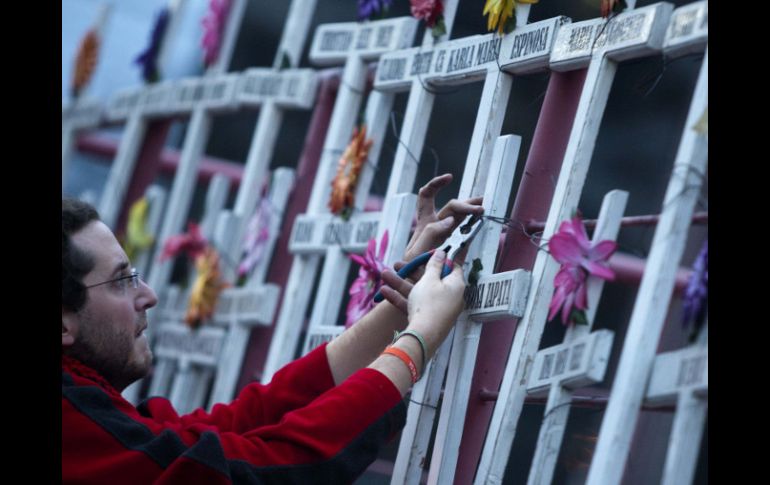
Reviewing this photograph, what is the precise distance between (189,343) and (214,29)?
0.91 meters

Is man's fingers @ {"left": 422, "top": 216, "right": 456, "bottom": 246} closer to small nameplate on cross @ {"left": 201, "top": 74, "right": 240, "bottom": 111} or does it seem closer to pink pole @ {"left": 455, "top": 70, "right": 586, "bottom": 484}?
pink pole @ {"left": 455, "top": 70, "right": 586, "bottom": 484}

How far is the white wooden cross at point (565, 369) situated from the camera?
1.75 metres

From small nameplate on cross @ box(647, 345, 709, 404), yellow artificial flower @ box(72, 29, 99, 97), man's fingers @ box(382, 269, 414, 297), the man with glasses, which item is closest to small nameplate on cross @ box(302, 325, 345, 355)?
the man with glasses

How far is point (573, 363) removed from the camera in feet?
5.75

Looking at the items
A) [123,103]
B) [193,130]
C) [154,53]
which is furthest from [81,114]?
[193,130]

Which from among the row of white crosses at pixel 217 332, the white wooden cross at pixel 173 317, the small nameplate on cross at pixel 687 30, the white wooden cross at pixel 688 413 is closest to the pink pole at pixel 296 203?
the row of white crosses at pixel 217 332

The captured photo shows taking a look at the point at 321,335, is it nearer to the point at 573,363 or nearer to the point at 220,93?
the point at 573,363

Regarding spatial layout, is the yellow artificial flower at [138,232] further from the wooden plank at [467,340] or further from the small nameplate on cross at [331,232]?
the wooden plank at [467,340]

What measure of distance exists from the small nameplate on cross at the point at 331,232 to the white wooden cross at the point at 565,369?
66cm

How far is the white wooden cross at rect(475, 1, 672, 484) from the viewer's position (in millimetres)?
1822

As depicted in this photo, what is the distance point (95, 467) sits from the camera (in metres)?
1.67
